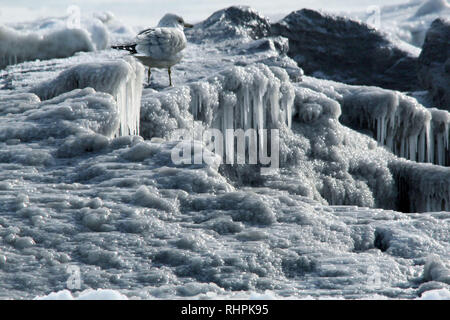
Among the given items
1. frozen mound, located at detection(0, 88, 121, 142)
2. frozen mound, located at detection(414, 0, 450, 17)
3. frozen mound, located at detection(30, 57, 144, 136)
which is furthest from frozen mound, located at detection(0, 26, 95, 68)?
frozen mound, located at detection(414, 0, 450, 17)

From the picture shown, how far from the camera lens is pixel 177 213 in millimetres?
4094

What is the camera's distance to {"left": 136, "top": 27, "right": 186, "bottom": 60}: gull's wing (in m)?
6.57

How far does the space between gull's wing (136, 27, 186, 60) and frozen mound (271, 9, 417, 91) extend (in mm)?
7627

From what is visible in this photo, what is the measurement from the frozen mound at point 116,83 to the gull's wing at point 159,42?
0.77 ft

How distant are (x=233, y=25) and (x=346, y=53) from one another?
12.6 ft

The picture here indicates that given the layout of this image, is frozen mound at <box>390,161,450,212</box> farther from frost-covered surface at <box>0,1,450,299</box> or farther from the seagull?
the seagull

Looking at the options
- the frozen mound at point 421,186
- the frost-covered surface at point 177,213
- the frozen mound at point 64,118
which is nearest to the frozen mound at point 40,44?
the frost-covered surface at point 177,213

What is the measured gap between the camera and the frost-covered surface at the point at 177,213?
3467mm

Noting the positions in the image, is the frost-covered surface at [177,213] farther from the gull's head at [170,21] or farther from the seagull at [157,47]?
the gull's head at [170,21]

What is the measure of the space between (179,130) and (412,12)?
57.1 feet

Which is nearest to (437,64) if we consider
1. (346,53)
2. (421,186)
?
(346,53)

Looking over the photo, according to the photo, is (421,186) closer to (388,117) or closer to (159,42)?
(388,117)

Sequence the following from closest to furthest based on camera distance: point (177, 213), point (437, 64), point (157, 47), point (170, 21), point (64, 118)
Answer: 1. point (177, 213)
2. point (64, 118)
3. point (157, 47)
4. point (170, 21)
5. point (437, 64)
